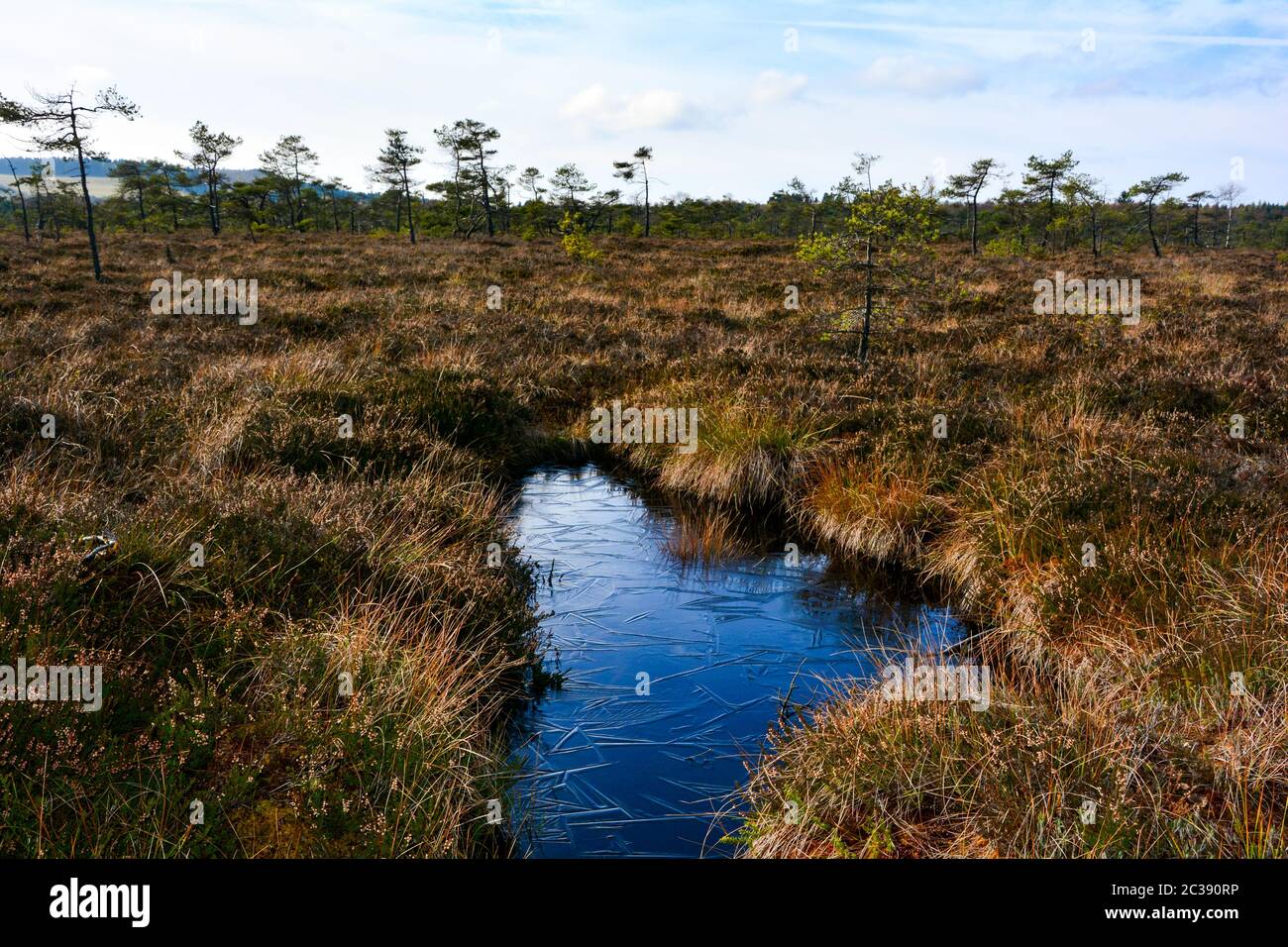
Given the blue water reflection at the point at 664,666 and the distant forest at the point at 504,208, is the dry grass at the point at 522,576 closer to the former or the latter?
the blue water reflection at the point at 664,666

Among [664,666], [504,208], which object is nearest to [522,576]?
[664,666]

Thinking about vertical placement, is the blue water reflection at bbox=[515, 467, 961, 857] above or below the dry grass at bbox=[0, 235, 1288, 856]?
below

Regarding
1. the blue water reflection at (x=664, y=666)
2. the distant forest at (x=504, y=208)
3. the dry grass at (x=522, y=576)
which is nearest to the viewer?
the dry grass at (x=522, y=576)

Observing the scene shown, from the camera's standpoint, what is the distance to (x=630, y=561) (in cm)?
782

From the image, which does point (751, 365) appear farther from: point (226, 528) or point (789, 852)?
point (789, 852)

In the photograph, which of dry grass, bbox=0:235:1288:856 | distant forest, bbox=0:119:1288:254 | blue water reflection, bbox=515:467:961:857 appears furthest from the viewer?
distant forest, bbox=0:119:1288:254

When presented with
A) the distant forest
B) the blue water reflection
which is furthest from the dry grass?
the distant forest

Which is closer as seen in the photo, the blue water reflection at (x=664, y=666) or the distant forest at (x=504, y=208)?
the blue water reflection at (x=664, y=666)

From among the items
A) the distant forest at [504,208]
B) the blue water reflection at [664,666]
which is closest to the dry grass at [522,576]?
the blue water reflection at [664,666]

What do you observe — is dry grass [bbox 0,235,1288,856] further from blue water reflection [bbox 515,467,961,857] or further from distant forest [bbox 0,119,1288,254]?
distant forest [bbox 0,119,1288,254]

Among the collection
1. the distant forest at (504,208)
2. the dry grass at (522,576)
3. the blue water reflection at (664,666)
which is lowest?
the blue water reflection at (664,666)

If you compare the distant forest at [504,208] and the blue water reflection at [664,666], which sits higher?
the distant forest at [504,208]

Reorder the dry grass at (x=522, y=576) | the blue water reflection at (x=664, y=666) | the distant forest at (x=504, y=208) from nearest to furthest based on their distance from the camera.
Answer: the dry grass at (x=522, y=576)
the blue water reflection at (x=664, y=666)
the distant forest at (x=504, y=208)

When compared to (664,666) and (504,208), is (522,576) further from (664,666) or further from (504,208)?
(504,208)
